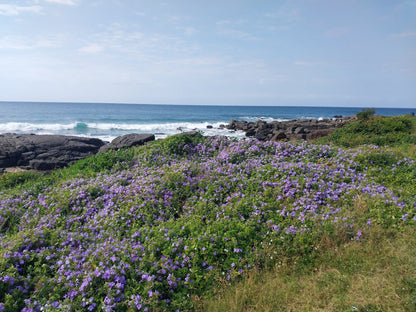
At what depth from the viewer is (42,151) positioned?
1858 centimetres

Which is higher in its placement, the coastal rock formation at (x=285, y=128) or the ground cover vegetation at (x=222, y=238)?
the coastal rock formation at (x=285, y=128)

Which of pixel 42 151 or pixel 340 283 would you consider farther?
pixel 42 151

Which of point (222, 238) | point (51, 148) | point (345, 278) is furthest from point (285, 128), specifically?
point (345, 278)

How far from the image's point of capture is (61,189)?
27.9 ft

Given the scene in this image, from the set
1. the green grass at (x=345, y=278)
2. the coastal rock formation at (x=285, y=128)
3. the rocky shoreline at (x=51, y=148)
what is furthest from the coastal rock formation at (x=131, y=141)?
the green grass at (x=345, y=278)

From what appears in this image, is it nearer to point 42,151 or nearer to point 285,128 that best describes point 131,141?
point 42,151

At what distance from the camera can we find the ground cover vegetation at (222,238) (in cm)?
433

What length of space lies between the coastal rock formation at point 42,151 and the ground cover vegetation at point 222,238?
8404 millimetres

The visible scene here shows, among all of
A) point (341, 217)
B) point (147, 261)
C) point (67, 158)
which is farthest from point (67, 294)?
point (67, 158)

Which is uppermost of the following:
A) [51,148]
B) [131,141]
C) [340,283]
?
[131,141]

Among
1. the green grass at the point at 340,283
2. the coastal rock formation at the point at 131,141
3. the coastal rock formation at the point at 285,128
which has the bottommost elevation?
the green grass at the point at 340,283

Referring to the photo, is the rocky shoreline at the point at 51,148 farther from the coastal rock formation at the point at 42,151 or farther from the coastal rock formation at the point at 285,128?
the coastal rock formation at the point at 285,128

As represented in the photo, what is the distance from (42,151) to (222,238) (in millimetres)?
17268

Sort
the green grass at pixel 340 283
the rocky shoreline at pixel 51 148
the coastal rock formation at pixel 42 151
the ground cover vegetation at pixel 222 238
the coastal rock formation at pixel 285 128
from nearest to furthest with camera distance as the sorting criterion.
Result: the green grass at pixel 340 283
the ground cover vegetation at pixel 222 238
the rocky shoreline at pixel 51 148
the coastal rock formation at pixel 42 151
the coastal rock formation at pixel 285 128
